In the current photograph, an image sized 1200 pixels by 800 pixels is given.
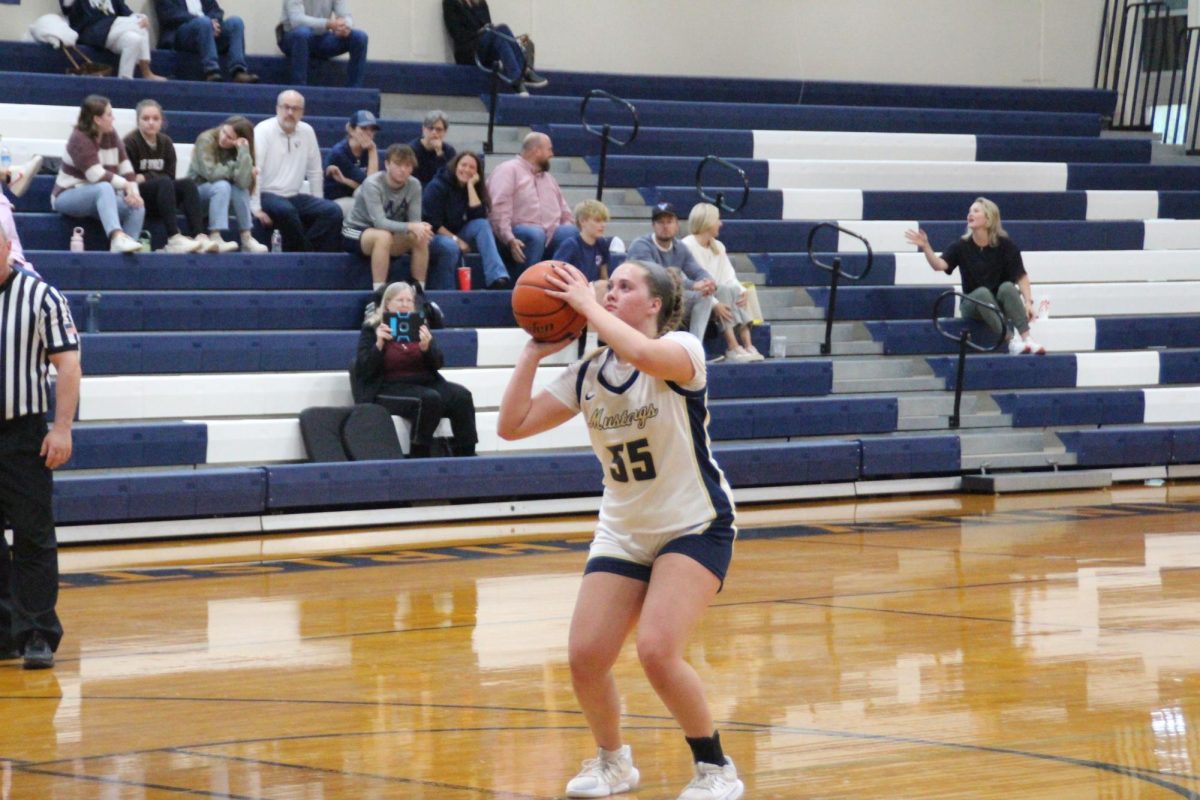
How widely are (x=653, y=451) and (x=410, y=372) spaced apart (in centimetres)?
603

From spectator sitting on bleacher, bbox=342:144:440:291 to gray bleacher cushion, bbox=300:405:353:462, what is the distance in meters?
1.18

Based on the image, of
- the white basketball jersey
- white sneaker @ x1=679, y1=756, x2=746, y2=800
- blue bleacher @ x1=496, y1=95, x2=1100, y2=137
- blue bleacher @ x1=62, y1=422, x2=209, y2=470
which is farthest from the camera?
blue bleacher @ x1=496, y1=95, x2=1100, y2=137

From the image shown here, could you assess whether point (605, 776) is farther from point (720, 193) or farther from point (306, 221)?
point (720, 193)

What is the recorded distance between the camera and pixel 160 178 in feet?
33.5

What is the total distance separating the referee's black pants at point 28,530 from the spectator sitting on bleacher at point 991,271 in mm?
7833

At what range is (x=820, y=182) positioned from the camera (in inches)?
534

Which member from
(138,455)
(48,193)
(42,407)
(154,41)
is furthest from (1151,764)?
(154,41)

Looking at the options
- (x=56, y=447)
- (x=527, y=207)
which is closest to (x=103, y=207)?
(x=527, y=207)

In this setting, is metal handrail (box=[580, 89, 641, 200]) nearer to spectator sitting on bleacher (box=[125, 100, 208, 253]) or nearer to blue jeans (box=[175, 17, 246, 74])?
blue jeans (box=[175, 17, 246, 74])

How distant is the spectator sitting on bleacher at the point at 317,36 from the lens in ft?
40.8

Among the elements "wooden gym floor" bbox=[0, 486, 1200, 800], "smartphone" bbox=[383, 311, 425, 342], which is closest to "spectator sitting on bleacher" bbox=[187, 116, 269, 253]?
"smartphone" bbox=[383, 311, 425, 342]

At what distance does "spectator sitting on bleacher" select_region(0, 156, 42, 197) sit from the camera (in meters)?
9.88

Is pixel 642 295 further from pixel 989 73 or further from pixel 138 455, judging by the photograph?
pixel 989 73

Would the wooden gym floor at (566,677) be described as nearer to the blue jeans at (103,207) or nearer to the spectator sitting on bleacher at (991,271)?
the blue jeans at (103,207)
